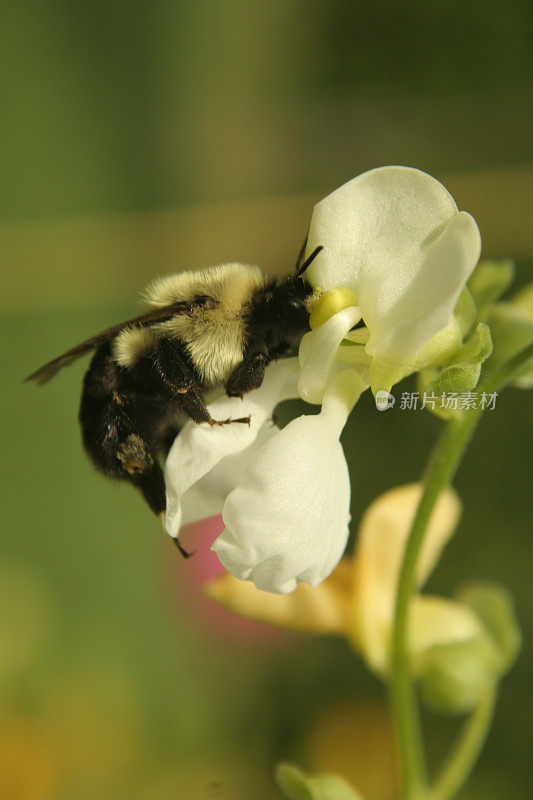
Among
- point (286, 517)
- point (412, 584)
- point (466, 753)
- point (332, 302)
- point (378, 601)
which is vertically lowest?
point (466, 753)

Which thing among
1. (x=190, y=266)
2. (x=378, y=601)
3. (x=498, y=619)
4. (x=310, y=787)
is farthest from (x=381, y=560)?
(x=190, y=266)

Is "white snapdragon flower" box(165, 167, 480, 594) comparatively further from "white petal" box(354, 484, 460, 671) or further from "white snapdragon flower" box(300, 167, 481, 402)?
"white petal" box(354, 484, 460, 671)

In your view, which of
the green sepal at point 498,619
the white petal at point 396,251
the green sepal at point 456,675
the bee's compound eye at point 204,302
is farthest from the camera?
the green sepal at point 498,619

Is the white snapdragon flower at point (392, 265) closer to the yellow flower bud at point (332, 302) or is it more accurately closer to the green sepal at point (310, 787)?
the yellow flower bud at point (332, 302)

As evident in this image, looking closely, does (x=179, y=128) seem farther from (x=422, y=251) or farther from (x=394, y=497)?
(x=422, y=251)

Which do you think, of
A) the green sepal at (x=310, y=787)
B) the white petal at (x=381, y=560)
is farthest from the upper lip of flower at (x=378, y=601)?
the green sepal at (x=310, y=787)

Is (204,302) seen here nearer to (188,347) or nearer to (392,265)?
(188,347)
